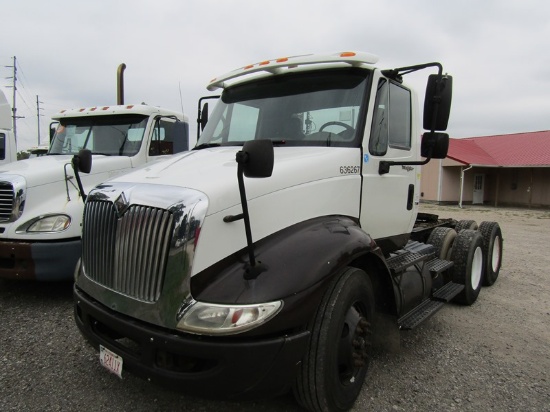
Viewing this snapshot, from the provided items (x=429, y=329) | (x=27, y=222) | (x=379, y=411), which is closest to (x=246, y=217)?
(x=379, y=411)

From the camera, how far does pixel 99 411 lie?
8.84 ft

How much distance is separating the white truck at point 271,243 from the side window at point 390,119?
21mm

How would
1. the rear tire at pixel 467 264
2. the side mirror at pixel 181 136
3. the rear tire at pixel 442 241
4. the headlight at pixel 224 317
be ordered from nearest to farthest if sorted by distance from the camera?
the headlight at pixel 224 317 → the rear tire at pixel 467 264 → the rear tire at pixel 442 241 → the side mirror at pixel 181 136

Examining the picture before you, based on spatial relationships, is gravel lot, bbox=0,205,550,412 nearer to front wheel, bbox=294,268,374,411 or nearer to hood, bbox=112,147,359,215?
front wheel, bbox=294,268,374,411

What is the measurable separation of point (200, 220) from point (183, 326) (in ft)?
1.82

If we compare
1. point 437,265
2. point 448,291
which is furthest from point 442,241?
point 448,291

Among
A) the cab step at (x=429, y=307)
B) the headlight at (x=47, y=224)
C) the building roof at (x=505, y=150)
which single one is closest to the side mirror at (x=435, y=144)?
the cab step at (x=429, y=307)

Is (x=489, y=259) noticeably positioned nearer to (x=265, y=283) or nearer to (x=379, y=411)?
(x=379, y=411)

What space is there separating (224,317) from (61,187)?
3.79m

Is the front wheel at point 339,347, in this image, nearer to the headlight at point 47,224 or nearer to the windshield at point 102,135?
the headlight at point 47,224

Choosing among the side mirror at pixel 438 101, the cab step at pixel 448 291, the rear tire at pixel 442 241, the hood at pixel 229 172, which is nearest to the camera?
the hood at pixel 229 172

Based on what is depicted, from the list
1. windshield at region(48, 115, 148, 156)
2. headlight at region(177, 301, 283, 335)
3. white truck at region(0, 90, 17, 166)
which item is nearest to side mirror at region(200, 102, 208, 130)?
windshield at region(48, 115, 148, 156)

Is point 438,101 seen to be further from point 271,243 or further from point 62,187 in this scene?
point 62,187

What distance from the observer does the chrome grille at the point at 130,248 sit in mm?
2229
